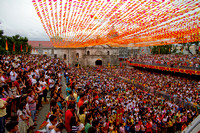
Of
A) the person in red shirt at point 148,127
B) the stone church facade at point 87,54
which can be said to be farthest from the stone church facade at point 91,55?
the person in red shirt at point 148,127

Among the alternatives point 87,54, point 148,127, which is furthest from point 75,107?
point 87,54

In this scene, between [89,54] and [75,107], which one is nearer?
[75,107]

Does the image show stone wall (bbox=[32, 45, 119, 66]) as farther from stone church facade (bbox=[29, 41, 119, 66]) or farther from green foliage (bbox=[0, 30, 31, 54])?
green foliage (bbox=[0, 30, 31, 54])

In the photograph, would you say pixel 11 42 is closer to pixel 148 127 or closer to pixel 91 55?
pixel 91 55

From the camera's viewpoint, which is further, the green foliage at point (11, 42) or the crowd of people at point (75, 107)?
the green foliage at point (11, 42)

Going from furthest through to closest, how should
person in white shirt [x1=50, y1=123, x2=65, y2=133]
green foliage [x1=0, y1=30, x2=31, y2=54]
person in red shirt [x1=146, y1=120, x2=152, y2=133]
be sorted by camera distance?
green foliage [x1=0, y1=30, x2=31, y2=54], person in red shirt [x1=146, y1=120, x2=152, y2=133], person in white shirt [x1=50, y1=123, x2=65, y2=133]

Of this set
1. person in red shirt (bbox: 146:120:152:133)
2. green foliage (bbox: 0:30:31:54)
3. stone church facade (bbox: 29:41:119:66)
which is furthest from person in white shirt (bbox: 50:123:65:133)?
stone church facade (bbox: 29:41:119:66)

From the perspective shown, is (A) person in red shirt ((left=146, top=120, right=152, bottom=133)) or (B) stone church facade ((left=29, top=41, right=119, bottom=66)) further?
(B) stone church facade ((left=29, top=41, right=119, bottom=66))

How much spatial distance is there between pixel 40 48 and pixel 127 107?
53164mm

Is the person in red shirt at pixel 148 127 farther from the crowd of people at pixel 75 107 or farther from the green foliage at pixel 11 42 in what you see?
the green foliage at pixel 11 42

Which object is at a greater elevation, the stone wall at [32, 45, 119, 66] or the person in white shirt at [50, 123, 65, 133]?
the stone wall at [32, 45, 119, 66]

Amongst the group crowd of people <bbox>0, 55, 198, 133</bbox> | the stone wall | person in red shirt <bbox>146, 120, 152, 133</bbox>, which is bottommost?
person in red shirt <bbox>146, 120, 152, 133</bbox>

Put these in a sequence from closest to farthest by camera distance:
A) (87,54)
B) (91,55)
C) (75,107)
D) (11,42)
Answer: (75,107)
(11,42)
(91,55)
(87,54)

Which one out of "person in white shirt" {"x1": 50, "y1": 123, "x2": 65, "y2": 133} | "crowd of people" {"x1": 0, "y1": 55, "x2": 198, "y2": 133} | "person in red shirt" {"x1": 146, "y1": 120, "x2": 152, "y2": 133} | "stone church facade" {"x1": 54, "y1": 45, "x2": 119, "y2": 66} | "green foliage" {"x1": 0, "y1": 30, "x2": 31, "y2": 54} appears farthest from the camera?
"stone church facade" {"x1": 54, "y1": 45, "x2": 119, "y2": 66}
